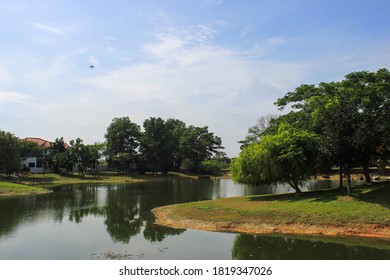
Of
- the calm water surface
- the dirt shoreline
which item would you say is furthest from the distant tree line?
the dirt shoreline

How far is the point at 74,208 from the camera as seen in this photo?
141ft

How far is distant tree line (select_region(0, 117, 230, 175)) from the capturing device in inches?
3565

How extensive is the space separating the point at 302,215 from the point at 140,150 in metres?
83.4

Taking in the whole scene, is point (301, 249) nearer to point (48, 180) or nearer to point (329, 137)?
point (329, 137)

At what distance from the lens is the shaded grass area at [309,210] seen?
2495 cm

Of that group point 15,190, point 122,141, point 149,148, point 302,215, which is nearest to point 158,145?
point 149,148

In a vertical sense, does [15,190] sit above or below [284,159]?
below

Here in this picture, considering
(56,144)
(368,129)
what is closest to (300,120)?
(368,129)

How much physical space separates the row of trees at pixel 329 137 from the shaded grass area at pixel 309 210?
2.30 meters

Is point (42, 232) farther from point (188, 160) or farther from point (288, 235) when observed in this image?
point (188, 160)

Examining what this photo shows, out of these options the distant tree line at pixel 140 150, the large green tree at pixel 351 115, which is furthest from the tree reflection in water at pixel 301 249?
the distant tree line at pixel 140 150

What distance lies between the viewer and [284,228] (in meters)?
26.2

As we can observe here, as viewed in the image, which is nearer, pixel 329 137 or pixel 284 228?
pixel 284 228

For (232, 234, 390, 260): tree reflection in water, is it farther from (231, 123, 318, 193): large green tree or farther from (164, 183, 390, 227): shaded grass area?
(231, 123, 318, 193): large green tree
